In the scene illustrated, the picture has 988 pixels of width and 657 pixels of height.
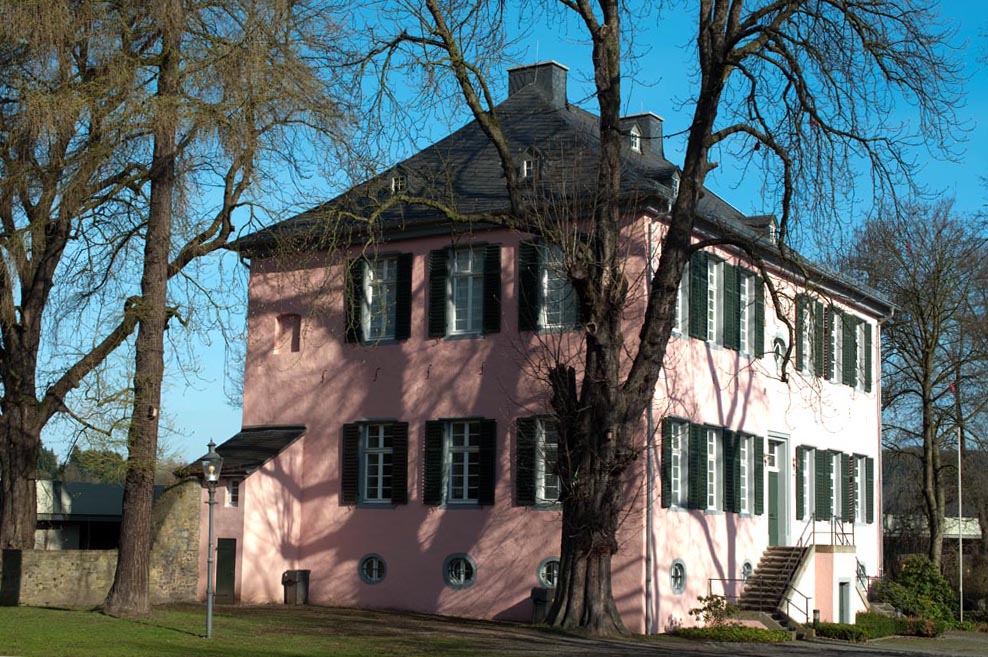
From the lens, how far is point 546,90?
26469 millimetres

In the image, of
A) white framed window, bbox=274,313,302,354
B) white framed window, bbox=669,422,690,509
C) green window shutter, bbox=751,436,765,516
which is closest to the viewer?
white framed window, bbox=669,422,690,509

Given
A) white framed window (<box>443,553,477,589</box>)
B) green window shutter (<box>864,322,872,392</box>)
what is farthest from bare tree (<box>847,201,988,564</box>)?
white framed window (<box>443,553,477,589</box>)

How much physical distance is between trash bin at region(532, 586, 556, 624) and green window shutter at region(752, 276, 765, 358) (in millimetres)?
6744

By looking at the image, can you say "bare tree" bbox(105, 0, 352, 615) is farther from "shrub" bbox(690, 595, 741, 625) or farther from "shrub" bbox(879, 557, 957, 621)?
"shrub" bbox(879, 557, 957, 621)

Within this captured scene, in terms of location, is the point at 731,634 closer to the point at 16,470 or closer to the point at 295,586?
the point at 295,586

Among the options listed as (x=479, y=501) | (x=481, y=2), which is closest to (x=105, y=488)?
(x=479, y=501)

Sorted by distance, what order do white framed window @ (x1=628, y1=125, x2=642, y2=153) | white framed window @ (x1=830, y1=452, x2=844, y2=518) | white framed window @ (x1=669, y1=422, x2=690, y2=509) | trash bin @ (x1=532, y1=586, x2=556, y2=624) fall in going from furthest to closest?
white framed window @ (x1=830, y1=452, x2=844, y2=518) → white framed window @ (x1=628, y1=125, x2=642, y2=153) → white framed window @ (x1=669, y1=422, x2=690, y2=509) → trash bin @ (x1=532, y1=586, x2=556, y2=624)

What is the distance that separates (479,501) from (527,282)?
3.78 m

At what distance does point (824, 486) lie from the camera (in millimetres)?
27266

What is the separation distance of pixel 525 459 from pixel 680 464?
2.64m

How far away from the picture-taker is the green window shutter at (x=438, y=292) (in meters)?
22.9

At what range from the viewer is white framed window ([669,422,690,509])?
70.5ft

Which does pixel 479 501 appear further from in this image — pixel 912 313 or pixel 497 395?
pixel 912 313

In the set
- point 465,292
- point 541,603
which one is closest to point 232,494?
point 465,292
